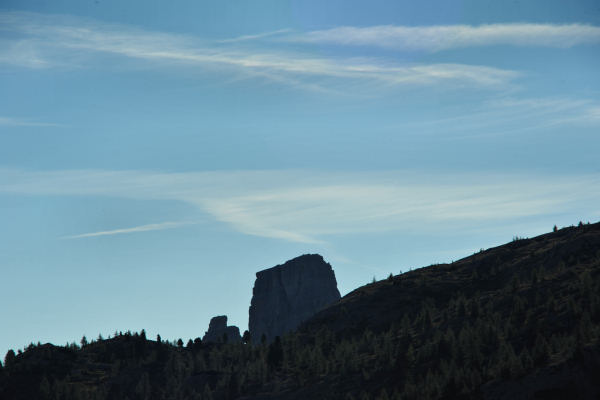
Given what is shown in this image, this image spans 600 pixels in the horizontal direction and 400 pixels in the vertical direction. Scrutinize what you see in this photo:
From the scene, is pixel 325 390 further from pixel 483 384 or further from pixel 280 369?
pixel 483 384

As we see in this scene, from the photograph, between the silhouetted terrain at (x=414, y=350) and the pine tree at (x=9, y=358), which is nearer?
the silhouetted terrain at (x=414, y=350)

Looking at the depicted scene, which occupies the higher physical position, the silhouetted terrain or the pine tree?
the pine tree

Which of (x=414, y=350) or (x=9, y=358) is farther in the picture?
(x=9, y=358)

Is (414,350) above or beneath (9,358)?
beneath

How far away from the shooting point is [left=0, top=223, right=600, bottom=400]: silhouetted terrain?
72.2 metres

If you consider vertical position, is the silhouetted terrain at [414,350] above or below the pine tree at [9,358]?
below

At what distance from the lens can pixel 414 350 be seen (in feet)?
306

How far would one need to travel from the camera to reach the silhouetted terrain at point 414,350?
72.2 meters

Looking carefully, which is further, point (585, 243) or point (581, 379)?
point (585, 243)

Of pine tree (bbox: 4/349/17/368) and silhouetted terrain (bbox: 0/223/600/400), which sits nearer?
silhouetted terrain (bbox: 0/223/600/400)

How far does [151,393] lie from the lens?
4090 inches

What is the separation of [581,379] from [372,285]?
75731mm

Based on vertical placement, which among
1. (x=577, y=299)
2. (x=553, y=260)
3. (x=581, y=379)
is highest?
(x=553, y=260)

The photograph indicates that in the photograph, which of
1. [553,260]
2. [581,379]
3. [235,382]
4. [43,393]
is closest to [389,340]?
[235,382]
